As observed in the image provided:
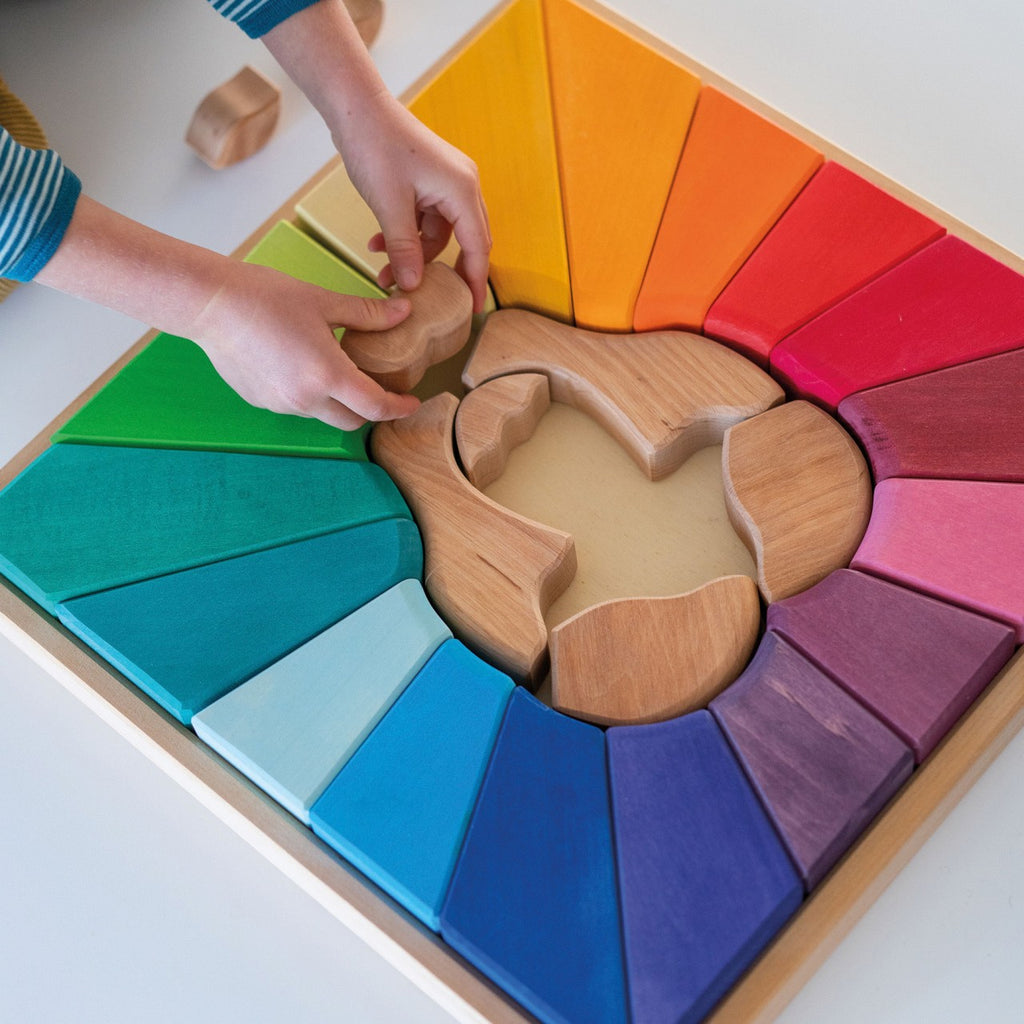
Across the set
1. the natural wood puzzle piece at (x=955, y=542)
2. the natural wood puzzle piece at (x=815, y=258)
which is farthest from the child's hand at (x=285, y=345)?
the natural wood puzzle piece at (x=955, y=542)

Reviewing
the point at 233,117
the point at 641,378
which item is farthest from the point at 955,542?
the point at 233,117

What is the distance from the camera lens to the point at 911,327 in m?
1.24

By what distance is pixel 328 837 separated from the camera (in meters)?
1.06

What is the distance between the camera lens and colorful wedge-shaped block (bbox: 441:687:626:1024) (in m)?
0.96

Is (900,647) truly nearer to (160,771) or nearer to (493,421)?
(493,421)

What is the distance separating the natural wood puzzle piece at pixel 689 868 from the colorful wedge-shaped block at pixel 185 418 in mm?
467

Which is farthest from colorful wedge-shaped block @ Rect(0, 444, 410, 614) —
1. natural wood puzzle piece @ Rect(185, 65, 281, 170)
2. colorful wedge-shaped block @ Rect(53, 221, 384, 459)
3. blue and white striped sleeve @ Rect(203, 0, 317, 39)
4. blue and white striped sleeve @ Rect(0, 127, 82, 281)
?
natural wood puzzle piece @ Rect(185, 65, 281, 170)

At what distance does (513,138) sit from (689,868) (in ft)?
2.91

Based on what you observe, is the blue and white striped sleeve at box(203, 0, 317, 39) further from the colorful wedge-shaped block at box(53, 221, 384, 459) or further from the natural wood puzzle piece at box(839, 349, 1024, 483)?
the natural wood puzzle piece at box(839, 349, 1024, 483)

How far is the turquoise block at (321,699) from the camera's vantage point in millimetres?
1076

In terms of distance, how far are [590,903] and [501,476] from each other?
0.50 metres

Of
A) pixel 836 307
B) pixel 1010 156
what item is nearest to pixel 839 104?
pixel 1010 156

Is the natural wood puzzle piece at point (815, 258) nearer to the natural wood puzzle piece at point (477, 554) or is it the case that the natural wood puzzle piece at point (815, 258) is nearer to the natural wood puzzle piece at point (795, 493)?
the natural wood puzzle piece at point (795, 493)

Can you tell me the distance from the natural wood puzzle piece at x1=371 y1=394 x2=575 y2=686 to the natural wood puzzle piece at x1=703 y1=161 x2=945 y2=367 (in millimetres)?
327
